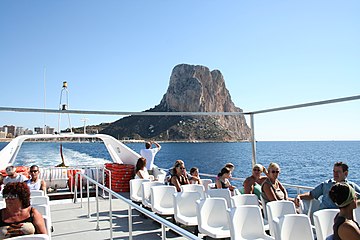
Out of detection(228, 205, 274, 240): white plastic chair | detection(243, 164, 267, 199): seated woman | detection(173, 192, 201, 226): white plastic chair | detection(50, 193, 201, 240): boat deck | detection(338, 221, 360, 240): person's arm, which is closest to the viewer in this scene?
detection(338, 221, 360, 240): person's arm

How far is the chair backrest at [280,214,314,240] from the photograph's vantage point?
2.99 meters

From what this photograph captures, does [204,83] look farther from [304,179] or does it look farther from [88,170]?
[88,170]

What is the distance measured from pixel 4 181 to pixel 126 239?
7.95 ft

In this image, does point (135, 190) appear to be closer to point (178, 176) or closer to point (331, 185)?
point (178, 176)

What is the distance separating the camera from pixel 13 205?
2768 mm

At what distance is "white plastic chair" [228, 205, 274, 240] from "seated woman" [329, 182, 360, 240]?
1.20 metres

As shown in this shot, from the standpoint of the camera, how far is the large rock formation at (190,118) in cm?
8077

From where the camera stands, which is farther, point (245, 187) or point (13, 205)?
point (245, 187)

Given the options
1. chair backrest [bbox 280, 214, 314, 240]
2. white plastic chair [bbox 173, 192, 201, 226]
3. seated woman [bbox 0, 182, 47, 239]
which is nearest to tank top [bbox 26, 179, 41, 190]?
white plastic chair [bbox 173, 192, 201, 226]

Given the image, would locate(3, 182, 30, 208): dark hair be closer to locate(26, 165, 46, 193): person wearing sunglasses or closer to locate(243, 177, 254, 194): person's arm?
locate(26, 165, 46, 193): person wearing sunglasses

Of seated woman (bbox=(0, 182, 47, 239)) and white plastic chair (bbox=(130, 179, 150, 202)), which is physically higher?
seated woman (bbox=(0, 182, 47, 239))

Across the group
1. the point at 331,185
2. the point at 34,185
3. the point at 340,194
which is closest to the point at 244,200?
the point at 331,185

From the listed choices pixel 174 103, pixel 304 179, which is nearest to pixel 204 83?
pixel 174 103

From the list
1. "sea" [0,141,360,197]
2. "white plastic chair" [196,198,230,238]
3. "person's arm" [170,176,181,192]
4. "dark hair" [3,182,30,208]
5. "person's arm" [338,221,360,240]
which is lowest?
"sea" [0,141,360,197]
